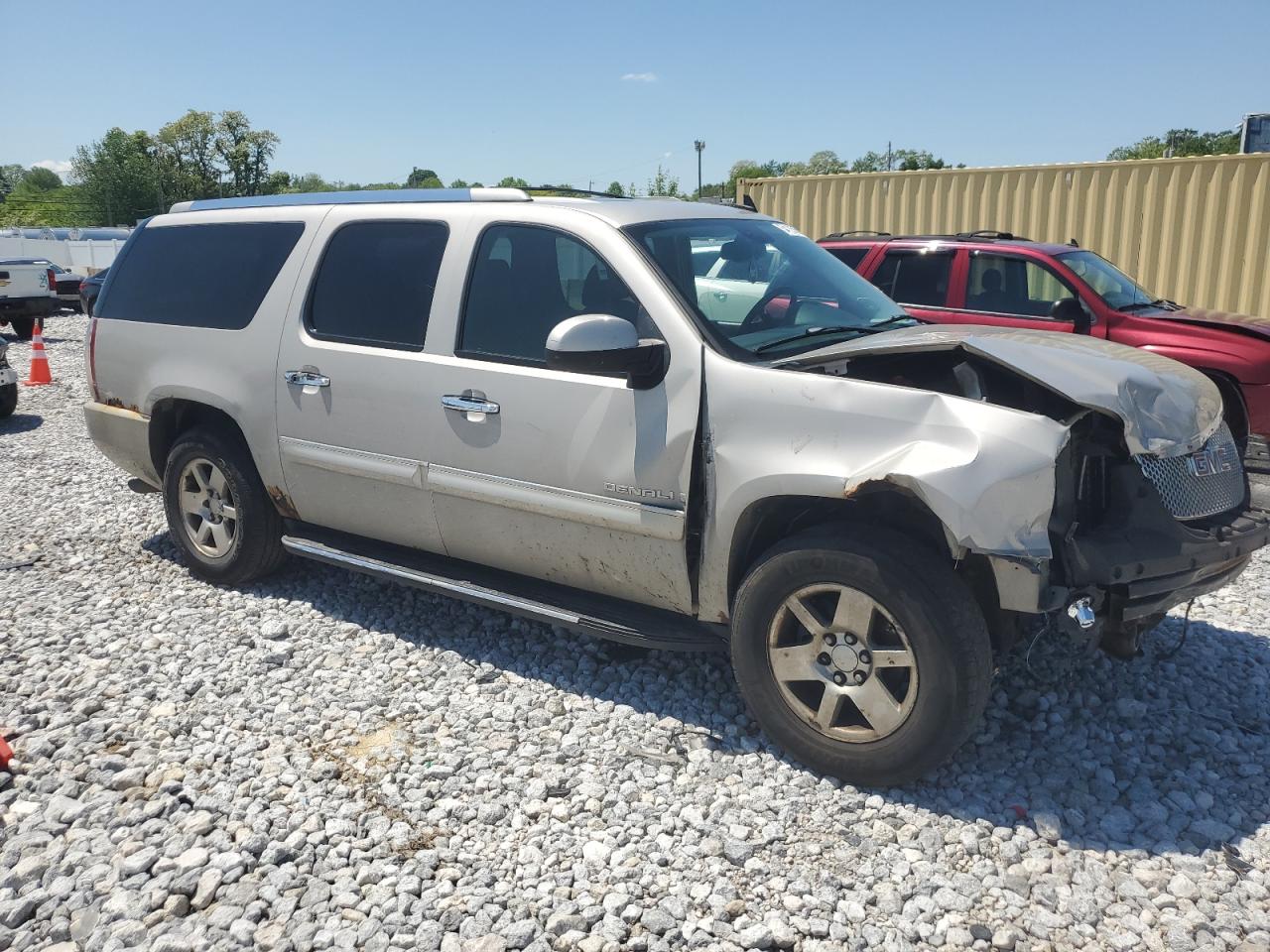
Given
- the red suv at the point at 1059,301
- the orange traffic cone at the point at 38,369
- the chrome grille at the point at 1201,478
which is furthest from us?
the orange traffic cone at the point at 38,369

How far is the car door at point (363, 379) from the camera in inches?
173

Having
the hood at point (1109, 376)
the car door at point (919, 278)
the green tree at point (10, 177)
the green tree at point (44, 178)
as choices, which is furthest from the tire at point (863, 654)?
the green tree at point (44, 178)

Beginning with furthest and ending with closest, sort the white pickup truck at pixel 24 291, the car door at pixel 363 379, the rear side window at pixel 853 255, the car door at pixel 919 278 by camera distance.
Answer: the white pickup truck at pixel 24 291
the rear side window at pixel 853 255
the car door at pixel 919 278
the car door at pixel 363 379

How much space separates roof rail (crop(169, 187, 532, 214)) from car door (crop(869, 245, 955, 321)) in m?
5.12

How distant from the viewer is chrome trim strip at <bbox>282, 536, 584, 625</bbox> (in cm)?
404

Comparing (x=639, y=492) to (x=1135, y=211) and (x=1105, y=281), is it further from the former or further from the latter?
(x=1135, y=211)

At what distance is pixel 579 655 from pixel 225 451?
2.07 m

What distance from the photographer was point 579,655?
457 centimetres

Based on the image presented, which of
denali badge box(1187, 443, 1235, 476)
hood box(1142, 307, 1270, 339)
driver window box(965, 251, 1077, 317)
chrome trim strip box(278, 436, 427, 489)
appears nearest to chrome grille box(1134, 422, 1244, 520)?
denali badge box(1187, 443, 1235, 476)

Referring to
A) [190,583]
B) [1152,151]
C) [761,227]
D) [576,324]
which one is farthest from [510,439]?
[1152,151]

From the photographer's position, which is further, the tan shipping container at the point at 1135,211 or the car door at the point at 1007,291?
the tan shipping container at the point at 1135,211

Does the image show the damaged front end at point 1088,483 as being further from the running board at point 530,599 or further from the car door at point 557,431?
the running board at point 530,599

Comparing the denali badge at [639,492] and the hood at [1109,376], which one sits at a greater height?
the hood at [1109,376]

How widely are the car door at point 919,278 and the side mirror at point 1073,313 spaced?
96 centimetres
